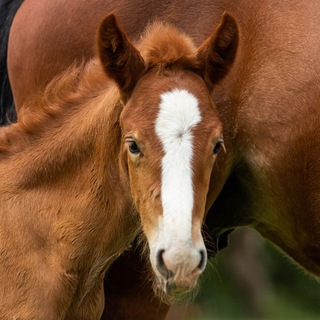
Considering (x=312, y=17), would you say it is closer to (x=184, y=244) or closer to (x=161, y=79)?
(x=161, y=79)

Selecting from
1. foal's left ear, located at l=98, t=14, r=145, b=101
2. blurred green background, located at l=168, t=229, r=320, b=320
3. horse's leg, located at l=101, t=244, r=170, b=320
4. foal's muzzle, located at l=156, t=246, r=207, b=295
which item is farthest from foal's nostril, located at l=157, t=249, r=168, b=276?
blurred green background, located at l=168, t=229, r=320, b=320

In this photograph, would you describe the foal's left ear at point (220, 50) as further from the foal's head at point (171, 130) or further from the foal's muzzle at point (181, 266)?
the foal's muzzle at point (181, 266)

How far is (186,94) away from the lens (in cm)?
523

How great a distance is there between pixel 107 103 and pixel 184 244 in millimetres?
1109

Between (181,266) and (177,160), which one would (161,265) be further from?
(177,160)

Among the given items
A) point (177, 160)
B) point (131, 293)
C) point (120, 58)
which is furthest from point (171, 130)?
point (131, 293)

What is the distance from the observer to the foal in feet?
16.8

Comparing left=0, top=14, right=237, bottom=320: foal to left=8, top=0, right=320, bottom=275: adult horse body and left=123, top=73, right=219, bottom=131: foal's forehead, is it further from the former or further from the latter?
left=8, top=0, right=320, bottom=275: adult horse body

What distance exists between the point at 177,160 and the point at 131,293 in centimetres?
157

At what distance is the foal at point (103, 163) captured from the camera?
512 centimetres

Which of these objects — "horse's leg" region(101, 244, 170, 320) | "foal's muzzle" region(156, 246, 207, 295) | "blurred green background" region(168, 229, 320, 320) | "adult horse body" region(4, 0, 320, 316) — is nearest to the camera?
"foal's muzzle" region(156, 246, 207, 295)

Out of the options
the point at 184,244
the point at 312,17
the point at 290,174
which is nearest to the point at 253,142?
the point at 290,174

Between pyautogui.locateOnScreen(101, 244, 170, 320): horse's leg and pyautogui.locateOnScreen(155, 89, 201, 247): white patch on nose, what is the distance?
1353 millimetres

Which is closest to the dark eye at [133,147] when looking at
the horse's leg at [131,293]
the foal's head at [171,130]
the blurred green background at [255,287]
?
the foal's head at [171,130]
